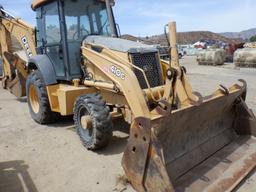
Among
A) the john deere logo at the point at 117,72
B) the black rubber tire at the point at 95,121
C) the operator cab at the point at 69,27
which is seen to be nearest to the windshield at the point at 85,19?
the operator cab at the point at 69,27

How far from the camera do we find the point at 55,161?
4887 mm

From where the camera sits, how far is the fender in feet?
20.6

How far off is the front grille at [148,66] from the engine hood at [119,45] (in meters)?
0.07

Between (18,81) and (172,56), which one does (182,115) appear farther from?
(18,81)

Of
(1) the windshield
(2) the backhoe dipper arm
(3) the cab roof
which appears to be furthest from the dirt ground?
(3) the cab roof

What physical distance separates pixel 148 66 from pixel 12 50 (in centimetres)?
556

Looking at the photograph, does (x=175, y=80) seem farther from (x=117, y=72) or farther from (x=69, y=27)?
(x=69, y=27)

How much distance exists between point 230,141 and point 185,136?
1.11 metres

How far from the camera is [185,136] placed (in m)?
4.34

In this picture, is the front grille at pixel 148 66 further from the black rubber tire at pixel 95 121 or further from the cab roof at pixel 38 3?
the cab roof at pixel 38 3

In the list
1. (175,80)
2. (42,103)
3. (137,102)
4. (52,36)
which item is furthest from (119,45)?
(42,103)

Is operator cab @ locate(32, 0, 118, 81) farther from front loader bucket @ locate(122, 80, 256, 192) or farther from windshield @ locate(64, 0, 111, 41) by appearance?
front loader bucket @ locate(122, 80, 256, 192)

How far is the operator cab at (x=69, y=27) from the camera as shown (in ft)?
19.6

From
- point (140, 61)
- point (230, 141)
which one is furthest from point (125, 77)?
point (230, 141)
